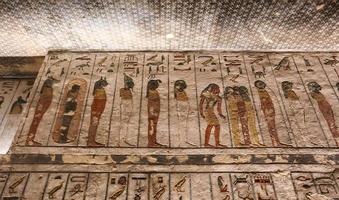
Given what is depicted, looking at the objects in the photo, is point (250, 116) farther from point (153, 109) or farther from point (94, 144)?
point (94, 144)

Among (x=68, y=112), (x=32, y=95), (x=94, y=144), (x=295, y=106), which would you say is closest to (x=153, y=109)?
(x=94, y=144)

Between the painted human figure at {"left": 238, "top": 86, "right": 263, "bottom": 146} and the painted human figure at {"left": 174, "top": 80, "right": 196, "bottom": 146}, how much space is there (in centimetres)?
45

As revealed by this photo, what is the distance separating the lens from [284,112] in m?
3.10

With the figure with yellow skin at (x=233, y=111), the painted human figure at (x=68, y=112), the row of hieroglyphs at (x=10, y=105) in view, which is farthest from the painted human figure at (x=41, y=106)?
the figure with yellow skin at (x=233, y=111)

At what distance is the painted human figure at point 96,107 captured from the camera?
2.90 meters

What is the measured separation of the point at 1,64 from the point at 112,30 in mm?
1174

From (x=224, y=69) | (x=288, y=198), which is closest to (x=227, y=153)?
(x=288, y=198)

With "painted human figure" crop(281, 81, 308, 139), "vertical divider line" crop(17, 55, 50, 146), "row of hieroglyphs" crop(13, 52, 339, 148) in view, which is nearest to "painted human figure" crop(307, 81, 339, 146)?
"row of hieroglyphs" crop(13, 52, 339, 148)

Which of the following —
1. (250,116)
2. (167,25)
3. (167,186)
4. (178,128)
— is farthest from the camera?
(167,25)

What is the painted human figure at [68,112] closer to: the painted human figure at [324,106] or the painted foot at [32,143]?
the painted foot at [32,143]

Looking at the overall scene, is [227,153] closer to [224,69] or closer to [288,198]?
[288,198]

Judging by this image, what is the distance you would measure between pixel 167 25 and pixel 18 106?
4.95 ft

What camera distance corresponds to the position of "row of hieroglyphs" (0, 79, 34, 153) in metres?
3.32

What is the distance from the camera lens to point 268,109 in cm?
312
